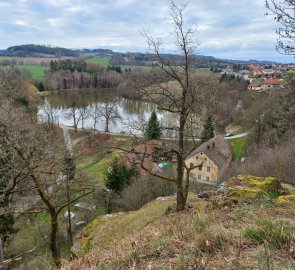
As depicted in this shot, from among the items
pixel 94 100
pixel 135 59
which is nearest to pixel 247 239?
pixel 94 100

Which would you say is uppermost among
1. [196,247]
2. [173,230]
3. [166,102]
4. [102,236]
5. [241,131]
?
Answer: [166,102]

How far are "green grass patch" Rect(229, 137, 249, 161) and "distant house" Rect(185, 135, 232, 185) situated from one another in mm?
2421

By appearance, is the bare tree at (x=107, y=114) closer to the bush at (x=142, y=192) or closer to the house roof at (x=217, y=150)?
the house roof at (x=217, y=150)

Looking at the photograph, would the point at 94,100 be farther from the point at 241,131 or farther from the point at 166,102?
the point at 166,102

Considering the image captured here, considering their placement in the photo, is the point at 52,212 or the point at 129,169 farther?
the point at 129,169

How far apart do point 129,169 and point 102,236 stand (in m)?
14.7

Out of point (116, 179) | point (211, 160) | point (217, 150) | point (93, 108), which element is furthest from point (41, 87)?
point (116, 179)

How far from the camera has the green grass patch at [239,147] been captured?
1526 inches

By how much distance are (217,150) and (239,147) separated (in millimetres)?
7138

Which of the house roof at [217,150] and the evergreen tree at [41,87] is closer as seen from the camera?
Answer: the house roof at [217,150]

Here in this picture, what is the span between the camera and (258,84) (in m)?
71.6

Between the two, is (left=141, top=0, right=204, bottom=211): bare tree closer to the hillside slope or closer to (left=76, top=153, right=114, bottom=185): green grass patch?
the hillside slope

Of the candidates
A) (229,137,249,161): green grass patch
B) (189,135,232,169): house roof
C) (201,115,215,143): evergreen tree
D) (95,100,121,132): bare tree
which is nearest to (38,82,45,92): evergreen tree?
(95,100,121,132): bare tree

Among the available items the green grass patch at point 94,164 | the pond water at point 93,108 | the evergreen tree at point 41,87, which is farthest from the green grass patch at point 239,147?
the evergreen tree at point 41,87
